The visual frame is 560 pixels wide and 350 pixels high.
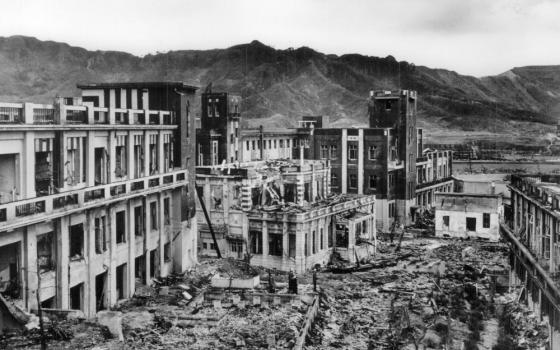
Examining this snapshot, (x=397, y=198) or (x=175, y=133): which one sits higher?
(x=175, y=133)

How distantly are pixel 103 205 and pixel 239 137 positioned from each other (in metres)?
38.2

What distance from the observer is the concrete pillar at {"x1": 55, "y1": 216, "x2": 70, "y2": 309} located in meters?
31.0

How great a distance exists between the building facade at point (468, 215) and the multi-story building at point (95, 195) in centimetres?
3011

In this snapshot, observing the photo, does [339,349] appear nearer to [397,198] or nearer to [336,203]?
[336,203]

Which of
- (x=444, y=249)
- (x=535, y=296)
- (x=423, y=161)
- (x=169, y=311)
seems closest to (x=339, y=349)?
(x=169, y=311)

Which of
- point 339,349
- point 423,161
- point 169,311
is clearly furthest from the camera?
point 423,161

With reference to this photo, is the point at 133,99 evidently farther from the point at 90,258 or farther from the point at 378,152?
the point at 378,152

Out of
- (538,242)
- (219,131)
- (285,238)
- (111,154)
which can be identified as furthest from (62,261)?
(219,131)

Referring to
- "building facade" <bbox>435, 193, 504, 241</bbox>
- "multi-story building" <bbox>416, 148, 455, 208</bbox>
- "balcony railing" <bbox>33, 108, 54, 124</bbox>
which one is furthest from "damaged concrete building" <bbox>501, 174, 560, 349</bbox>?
"multi-story building" <bbox>416, 148, 455, 208</bbox>

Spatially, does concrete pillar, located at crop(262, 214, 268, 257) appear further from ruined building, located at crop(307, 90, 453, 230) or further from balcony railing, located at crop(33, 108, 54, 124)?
ruined building, located at crop(307, 90, 453, 230)

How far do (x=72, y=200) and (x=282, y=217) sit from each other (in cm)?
1984

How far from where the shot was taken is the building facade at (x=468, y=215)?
64312 millimetres

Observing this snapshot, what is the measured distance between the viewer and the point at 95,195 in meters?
33.9

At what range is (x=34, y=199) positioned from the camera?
2834 cm
